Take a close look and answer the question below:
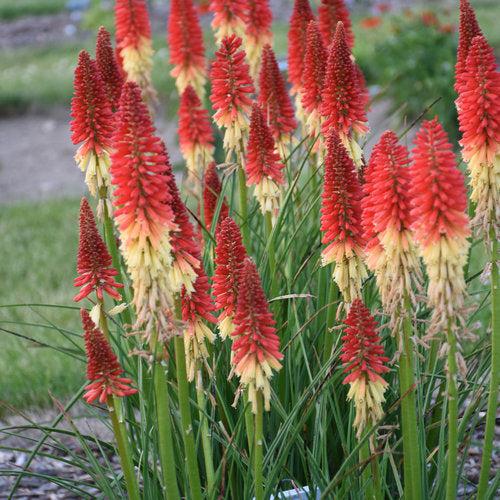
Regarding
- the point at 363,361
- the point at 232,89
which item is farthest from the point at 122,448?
the point at 232,89

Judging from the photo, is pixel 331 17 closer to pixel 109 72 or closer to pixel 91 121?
pixel 109 72

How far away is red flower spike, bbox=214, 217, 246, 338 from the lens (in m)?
2.55

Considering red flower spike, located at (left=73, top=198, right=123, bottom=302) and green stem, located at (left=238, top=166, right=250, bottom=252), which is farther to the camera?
green stem, located at (left=238, top=166, right=250, bottom=252)

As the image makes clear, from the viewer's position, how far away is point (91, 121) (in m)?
3.09

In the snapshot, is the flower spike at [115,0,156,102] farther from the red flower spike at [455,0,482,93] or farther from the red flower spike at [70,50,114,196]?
the red flower spike at [455,0,482,93]

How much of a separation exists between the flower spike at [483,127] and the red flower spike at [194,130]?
6.31 feet

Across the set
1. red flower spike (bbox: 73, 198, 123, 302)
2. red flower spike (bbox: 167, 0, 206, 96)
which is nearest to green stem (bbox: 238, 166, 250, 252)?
red flower spike (bbox: 73, 198, 123, 302)

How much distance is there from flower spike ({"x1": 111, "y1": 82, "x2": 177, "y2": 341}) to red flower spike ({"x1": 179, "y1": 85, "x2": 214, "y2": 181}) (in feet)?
6.42

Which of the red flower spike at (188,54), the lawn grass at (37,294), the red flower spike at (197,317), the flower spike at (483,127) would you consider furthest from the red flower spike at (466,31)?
the red flower spike at (188,54)

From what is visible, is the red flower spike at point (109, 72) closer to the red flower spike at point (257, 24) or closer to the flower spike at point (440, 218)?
the red flower spike at point (257, 24)

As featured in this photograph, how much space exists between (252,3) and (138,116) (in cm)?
237

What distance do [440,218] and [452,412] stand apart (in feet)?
1.83

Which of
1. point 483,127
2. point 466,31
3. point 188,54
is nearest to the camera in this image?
point 483,127

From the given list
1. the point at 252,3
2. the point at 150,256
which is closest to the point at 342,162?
the point at 150,256
